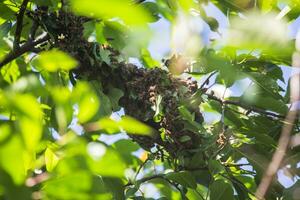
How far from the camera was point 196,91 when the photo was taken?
1.47 meters

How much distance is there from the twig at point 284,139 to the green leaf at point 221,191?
0.07 meters

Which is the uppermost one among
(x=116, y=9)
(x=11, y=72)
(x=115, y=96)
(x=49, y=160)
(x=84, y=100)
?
(x=116, y=9)

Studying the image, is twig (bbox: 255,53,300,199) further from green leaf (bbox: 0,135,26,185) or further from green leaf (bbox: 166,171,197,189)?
green leaf (bbox: 0,135,26,185)

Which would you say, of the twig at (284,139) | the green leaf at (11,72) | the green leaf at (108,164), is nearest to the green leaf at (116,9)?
the green leaf at (108,164)

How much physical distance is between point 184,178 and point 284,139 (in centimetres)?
31

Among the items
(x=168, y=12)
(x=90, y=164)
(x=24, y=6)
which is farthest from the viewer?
(x=168, y=12)

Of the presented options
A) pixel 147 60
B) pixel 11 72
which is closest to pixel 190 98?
pixel 147 60

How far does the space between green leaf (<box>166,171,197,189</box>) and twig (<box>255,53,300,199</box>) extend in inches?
7.0

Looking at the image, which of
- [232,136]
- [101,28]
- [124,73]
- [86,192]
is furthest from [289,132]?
[86,192]

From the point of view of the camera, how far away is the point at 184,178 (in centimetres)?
140

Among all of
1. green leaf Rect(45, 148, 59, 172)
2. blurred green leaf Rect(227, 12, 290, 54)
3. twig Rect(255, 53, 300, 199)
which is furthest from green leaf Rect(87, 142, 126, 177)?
twig Rect(255, 53, 300, 199)

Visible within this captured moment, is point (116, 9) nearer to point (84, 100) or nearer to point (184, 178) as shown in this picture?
point (84, 100)

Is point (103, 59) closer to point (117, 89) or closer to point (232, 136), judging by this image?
point (117, 89)

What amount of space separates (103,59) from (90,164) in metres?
0.94
